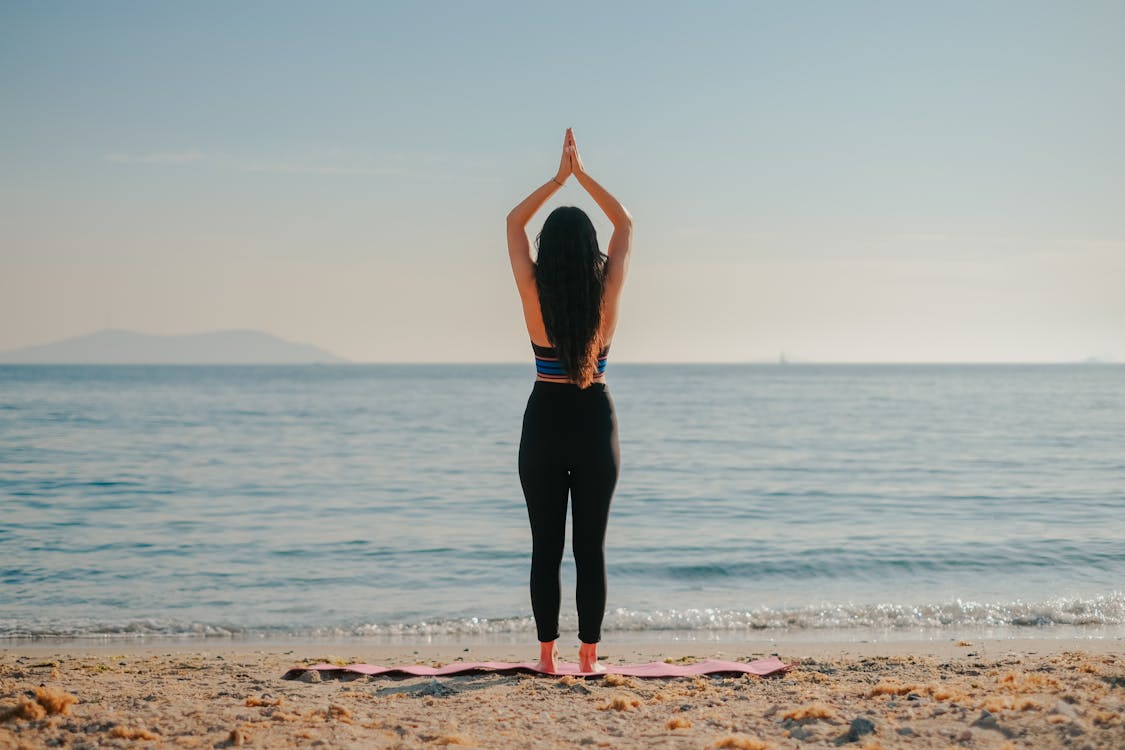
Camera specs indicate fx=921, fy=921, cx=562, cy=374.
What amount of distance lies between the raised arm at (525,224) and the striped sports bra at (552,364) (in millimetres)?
278

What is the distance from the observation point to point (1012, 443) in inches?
891

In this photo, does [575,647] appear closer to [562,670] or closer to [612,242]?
[562,670]

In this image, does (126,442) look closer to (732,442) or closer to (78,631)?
(732,442)

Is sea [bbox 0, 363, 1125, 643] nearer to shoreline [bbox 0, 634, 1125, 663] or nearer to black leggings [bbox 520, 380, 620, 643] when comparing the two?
shoreline [bbox 0, 634, 1125, 663]

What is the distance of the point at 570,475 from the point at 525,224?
120 cm

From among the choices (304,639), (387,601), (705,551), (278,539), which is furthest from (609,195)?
(278,539)

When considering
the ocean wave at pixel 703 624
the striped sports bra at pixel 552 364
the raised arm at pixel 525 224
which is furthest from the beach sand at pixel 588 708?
the raised arm at pixel 525 224

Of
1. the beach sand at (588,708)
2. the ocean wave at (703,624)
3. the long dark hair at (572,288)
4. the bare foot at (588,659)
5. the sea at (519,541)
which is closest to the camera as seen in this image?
the beach sand at (588,708)

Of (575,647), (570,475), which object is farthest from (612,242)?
(575,647)

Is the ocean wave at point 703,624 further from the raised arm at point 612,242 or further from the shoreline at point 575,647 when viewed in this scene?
the raised arm at point 612,242

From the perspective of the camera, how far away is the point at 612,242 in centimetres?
431

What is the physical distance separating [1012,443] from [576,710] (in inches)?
855

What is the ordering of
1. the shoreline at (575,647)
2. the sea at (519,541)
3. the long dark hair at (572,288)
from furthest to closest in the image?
the sea at (519,541), the shoreline at (575,647), the long dark hair at (572,288)

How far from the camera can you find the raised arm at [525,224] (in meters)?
4.25
